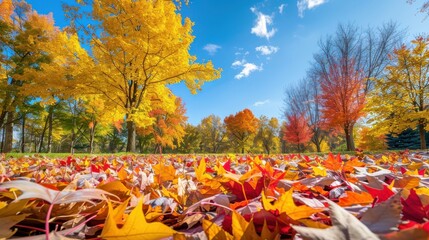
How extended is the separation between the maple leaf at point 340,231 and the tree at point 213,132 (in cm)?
4298

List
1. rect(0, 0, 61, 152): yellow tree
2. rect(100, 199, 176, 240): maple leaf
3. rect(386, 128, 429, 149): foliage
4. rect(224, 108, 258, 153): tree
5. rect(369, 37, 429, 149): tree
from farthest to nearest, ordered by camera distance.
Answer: rect(224, 108, 258, 153): tree < rect(386, 128, 429, 149): foliage < rect(0, 0, 61, 152): yellow tree < rect(369, 37, 429, 149): tree < rect(100, 199, 176, 240): maple leaf

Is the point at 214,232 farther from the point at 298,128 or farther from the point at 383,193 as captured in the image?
the point at 298,128

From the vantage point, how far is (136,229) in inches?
12.6

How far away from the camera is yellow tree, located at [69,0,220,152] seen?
8875 mm

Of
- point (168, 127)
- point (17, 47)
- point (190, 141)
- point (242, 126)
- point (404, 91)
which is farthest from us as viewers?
point (190, 141)

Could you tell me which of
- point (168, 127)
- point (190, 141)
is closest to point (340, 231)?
point (168, 127)

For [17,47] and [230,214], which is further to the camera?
[17,47]

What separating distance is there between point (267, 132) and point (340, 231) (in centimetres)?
4321

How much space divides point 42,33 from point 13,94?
18.1ft

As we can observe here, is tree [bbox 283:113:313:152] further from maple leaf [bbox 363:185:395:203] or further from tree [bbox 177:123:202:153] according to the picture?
maple leaf [bbox 363:185:395:203]

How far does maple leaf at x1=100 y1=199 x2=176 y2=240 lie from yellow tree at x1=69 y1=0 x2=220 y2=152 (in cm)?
906

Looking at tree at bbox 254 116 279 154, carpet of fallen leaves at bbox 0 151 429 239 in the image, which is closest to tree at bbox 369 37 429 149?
carpet of fallen leaves at bbox 0 151 429 239

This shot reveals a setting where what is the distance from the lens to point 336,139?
43625mm

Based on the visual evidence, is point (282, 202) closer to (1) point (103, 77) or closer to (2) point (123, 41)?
(2) point (123, 41)
